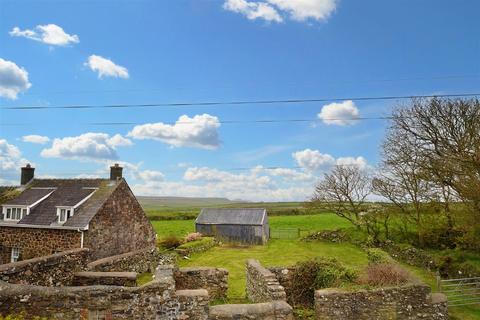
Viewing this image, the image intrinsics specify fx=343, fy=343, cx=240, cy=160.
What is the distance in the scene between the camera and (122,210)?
23.2 m

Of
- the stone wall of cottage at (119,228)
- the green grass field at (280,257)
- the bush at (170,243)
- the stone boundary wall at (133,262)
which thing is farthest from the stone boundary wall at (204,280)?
the bush at (170,243)

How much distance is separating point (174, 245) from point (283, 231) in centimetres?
1581

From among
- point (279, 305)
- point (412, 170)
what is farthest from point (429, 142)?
point (279, 305)

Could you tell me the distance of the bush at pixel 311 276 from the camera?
1203 centimetres

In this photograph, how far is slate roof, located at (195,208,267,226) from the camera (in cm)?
3581

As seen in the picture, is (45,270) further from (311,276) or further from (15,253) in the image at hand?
(15,253)

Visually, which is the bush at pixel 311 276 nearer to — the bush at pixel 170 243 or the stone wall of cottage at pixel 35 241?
the stone wall of cottage at pixel 35 241

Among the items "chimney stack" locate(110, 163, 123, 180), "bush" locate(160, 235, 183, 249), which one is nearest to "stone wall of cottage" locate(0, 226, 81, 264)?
"chimney stack" locate(110, 163, 123, 180)

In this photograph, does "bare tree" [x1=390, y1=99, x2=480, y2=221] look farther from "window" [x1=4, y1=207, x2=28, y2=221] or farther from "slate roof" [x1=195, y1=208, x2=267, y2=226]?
"window" [x1=4, y1=207, x2=28, y2=221]

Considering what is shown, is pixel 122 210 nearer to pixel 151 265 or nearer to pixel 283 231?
pixel 151 265

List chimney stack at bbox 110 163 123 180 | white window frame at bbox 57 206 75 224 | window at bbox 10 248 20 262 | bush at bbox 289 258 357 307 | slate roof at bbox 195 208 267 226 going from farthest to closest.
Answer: slate roof at bbox 195 208 267 226 < chimney stack at bbox 110 163 123 180 < window at bbox 10 248 20 262 < white window frame at bbox 57 206 75 224 < bush at bbox 289 258 357 307

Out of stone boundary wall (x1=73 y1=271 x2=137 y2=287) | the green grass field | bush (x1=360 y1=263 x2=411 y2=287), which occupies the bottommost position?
the green grass field

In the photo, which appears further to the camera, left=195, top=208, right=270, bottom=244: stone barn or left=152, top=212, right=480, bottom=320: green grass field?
left=195, top=208, right=270, bottom=244: stone barn

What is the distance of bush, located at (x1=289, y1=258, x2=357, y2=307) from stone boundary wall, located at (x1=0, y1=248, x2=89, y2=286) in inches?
336
